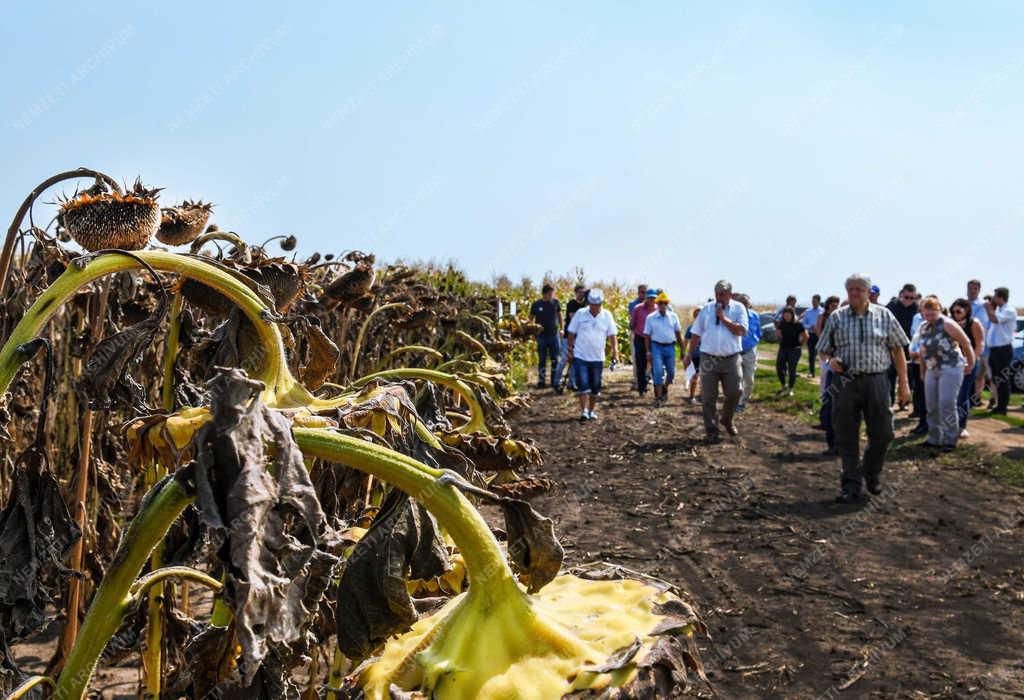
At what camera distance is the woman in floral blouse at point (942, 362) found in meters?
10.3

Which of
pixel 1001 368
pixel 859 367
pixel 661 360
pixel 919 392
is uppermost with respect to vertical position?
pixel 661 360

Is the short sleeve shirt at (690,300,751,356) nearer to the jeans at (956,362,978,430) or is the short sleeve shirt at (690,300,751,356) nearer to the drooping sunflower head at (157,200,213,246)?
the jeans at (956,362,978,430)

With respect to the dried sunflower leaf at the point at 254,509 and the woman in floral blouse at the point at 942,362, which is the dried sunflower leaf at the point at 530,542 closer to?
the dried sunflower leaf at the point at 254,509

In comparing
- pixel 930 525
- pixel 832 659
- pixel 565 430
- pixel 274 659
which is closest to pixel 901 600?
pixel 832 659

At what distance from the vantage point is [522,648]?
1069mm

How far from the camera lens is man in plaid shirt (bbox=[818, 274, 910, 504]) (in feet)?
25.2

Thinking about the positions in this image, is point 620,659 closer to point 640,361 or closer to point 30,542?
point 30,542

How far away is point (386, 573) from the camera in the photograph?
118 cm

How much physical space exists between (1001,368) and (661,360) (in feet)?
15.9

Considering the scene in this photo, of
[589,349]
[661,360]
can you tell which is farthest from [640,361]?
[589,349]

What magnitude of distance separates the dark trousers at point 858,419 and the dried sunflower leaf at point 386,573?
23.5 ft

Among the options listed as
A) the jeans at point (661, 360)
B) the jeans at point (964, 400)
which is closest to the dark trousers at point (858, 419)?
the jeans at point (964, 400)

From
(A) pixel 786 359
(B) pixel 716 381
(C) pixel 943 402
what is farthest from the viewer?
(A) pixel 786 359

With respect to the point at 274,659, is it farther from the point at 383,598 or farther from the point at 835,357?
the point at 835,357
